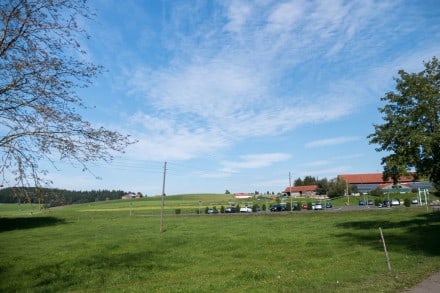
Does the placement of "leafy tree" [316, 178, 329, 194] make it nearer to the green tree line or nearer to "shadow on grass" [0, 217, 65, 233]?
"shadow on grass" [0, 217, 65, 233]

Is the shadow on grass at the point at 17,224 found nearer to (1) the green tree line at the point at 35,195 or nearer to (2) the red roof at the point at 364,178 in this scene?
(1) the green tree line at the point at 35,195

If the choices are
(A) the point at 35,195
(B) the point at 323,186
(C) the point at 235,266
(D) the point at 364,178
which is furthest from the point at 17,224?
(D) the point at 364,178

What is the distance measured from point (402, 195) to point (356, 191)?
32.9 metres

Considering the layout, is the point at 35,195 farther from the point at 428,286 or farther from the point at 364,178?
the point at 364,178

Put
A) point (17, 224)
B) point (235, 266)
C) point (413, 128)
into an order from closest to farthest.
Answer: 1. point (235, 266)
2. point (413, 128)
3. point (17, 224)

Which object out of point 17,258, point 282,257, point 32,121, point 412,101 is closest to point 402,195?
point 412,101

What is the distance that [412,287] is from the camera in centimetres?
1180

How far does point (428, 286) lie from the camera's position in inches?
466

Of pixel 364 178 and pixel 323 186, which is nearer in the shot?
pixel 323 186

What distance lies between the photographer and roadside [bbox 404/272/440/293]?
444 inches

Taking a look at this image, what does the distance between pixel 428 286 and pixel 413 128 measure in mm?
22911

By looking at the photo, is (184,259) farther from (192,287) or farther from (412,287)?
(412,287)

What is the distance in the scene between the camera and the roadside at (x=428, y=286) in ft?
37.0

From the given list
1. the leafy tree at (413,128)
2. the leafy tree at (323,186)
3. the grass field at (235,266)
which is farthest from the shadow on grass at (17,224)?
the leafy tree at (323,186)
